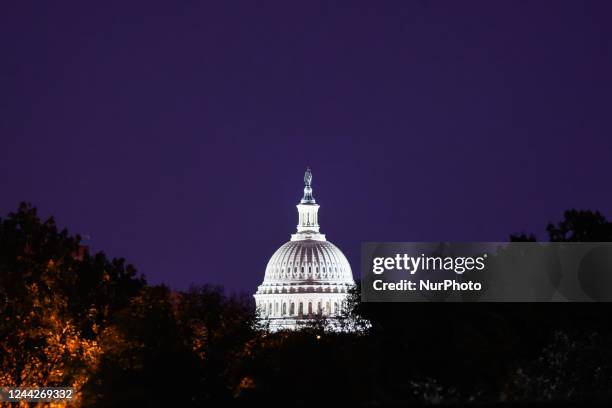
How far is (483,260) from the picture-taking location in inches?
2837

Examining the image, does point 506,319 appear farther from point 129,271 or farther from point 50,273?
point 50,273

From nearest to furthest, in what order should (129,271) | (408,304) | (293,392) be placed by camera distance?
(293,392) < (129,271) < (408,304)

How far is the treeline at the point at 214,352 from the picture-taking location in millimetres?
52978

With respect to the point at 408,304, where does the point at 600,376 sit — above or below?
below

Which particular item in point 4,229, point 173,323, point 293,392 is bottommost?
point 293,392

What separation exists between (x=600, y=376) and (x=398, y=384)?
10.9m

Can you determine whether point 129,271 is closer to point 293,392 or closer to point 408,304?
point 408,304

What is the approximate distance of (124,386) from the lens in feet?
177

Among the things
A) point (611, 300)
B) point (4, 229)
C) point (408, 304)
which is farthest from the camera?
point (408, 304)

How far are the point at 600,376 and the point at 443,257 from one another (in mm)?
22861

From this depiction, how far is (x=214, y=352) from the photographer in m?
58.1

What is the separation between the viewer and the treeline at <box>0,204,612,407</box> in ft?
174

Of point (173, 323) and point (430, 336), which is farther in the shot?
point (430, 336)

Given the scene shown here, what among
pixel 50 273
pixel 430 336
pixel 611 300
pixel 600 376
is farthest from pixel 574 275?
pixel 50 273
